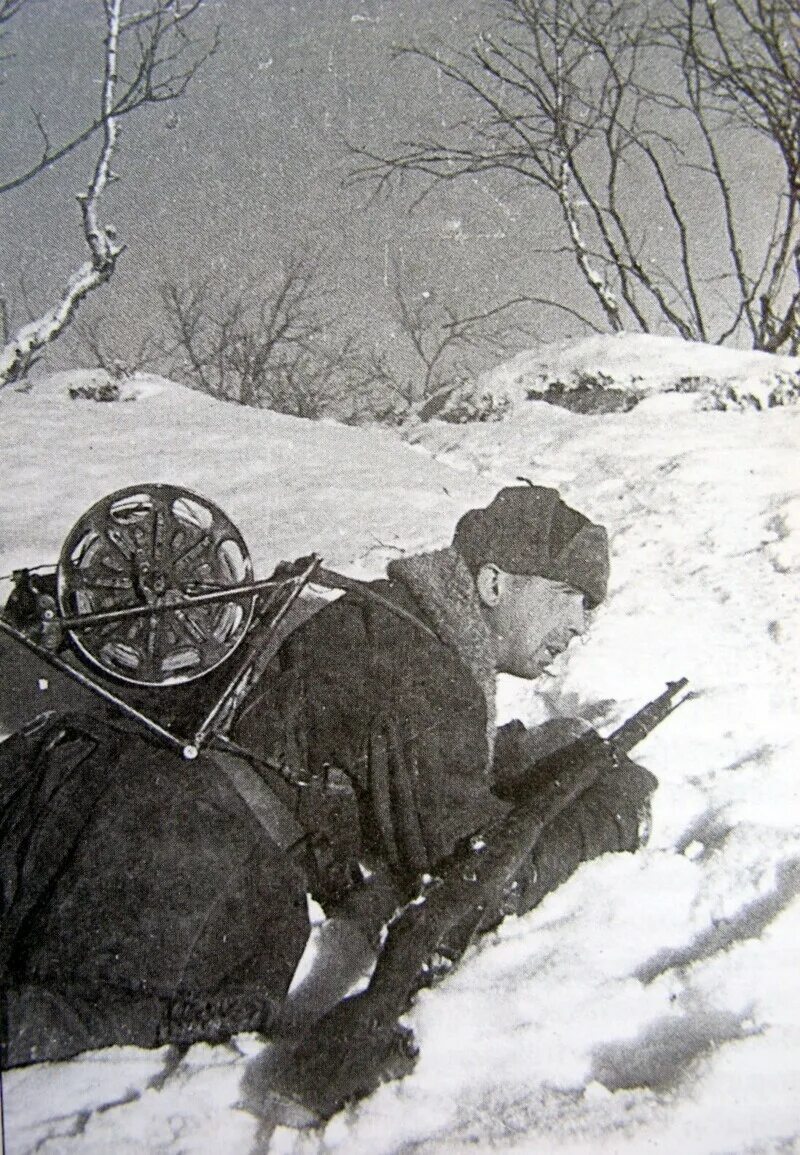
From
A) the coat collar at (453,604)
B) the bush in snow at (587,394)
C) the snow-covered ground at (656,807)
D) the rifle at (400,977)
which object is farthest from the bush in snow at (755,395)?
the rifle at (400,977)

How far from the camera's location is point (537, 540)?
2.29 meters

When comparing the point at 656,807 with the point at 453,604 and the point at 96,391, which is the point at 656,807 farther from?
the point at 96,391

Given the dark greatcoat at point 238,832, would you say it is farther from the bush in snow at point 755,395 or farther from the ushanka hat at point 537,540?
the bush in snow at point 755,395

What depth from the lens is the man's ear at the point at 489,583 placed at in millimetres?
2199

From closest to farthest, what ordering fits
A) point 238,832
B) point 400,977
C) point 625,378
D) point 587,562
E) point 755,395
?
1. point 400,977
2. point 238,832
3. point 587,562
4. point 755,395
5. point 625,378

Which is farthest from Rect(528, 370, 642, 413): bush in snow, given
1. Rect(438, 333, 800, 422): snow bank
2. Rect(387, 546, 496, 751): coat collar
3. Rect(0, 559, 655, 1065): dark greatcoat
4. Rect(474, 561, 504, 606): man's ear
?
Rect(0, 559, 655, 1065): dark greatcoat

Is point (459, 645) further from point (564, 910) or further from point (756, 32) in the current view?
point (756, 32)

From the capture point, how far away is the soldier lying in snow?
148cm

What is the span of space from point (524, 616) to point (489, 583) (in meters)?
0.16

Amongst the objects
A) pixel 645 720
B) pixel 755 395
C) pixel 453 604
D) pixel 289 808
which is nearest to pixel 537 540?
pixel 453 604

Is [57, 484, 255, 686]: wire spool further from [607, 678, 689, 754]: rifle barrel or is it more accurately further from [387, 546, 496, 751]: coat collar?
[607, 678, 689, 754]: rifle barrel

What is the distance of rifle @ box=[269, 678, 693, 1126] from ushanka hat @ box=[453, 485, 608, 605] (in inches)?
24.9

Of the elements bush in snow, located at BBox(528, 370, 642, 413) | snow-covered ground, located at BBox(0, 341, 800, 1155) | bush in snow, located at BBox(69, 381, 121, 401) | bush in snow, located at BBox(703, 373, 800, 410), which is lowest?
snow-covered ground, located at BBox(0, 341, 800, 1155)

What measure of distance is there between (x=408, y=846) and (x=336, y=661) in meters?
0.50
